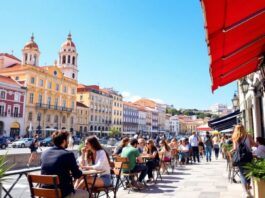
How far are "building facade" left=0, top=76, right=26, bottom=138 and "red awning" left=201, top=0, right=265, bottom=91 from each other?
45.2 metres

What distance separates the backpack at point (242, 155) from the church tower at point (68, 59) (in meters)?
64.6

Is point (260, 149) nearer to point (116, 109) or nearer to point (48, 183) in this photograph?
point (48, 183)

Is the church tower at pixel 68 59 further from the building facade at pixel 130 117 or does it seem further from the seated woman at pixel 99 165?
the seated woman at pixel 99 165

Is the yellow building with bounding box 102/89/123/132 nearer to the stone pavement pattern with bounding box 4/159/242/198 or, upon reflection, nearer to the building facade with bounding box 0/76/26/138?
the building facade with bounding box 0/76/26/138

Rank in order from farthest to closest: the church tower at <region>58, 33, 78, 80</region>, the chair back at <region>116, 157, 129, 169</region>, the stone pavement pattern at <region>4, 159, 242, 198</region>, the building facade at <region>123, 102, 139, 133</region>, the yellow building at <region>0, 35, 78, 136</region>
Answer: the building facade at <region>123, 102, 139, 133</region>
the church tower at <region>58, 33, 78, 80</region>
the yellow building at <region>0, 35, 78, 136</region>
the chair back at <region>116, 157, 129, 169</region>
the stone pavement pattern at <region>4, 159, 242, 198</region>

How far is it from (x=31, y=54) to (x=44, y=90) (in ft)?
28.3

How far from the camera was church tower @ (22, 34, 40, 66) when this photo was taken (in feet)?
196

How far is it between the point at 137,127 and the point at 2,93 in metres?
60.7

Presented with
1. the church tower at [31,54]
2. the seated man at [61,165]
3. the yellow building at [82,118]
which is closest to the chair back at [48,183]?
the seated man at [61,165]

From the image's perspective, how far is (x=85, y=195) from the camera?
432 centimetres

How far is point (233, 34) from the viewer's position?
4051 mm

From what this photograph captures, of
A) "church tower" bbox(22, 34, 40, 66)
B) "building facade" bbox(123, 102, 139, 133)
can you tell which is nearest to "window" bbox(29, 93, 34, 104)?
"church tower" bbox(22, 34, 40, 66)

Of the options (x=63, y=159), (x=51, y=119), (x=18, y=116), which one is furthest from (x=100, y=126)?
(x=63, y=159)

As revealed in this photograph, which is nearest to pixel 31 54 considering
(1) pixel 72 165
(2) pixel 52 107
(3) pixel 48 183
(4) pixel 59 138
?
(2) pixel 52 107
